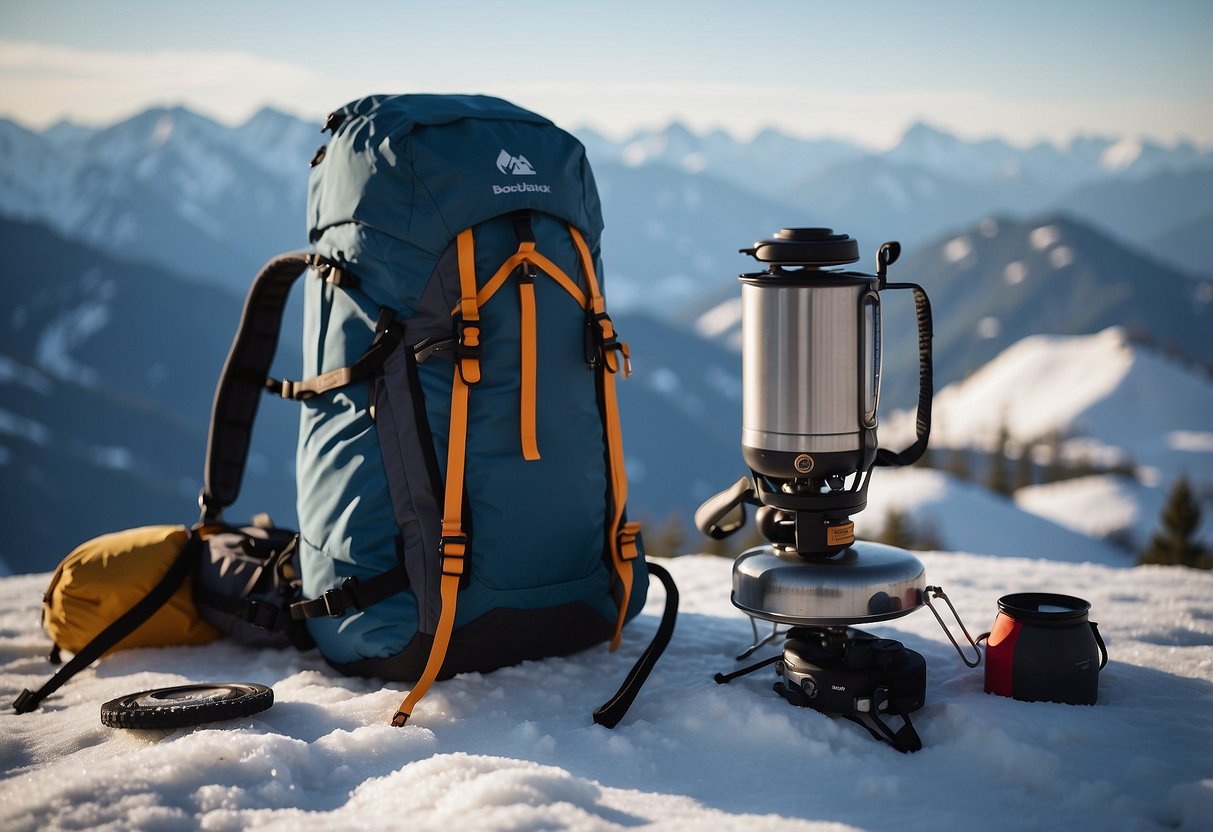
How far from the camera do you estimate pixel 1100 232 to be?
625ft

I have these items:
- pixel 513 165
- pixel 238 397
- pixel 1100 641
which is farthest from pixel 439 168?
pixel 1100 641

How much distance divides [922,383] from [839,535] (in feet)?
1.60

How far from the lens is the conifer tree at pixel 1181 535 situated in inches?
1188

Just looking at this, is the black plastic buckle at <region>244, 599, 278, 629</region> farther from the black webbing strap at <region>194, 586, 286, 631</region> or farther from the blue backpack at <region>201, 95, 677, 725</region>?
the blue backpack at <region>201, 95, 677, 725</region>

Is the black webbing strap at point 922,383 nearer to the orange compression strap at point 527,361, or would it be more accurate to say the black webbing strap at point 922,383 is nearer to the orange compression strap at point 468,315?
the orange compression strap at point 527,361

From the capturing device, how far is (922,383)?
120 inches

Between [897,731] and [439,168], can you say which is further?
[439,168]

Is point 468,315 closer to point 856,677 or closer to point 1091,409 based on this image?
point 856,677

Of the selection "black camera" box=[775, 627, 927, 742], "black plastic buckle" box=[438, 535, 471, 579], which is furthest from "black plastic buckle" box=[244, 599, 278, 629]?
"black camera" box=[775, 627, 927, 742]

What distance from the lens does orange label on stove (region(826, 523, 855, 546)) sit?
3.06 metres

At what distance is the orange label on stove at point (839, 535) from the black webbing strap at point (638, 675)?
0.65m

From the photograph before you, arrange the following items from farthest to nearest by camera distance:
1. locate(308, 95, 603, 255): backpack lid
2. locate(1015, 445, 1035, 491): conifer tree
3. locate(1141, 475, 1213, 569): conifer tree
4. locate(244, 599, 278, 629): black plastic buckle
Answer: locate(1015, 445, 1035, 491): conifer tree
locate(1141, 475, 1213, 569): conifer tree
locate(244, 599, 278, 629): black plastic buckle
locate(308, 95, 603, 255): backpack lid

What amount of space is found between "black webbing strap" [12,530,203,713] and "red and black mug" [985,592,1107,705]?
2.77m

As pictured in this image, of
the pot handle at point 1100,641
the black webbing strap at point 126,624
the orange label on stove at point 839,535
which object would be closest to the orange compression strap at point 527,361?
the orange label on stove at point 839,535
